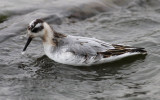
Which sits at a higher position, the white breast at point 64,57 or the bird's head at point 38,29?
the bird's head at point 38,29

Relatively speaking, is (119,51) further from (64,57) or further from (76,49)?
(64,57)

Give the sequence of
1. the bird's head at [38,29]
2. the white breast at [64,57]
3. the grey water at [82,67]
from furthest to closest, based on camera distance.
→ the bird's head at [38,29] < the white breast at [64,57] < the grey water at [82,67]

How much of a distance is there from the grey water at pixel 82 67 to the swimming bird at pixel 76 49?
0.23 m

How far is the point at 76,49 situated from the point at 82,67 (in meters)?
0.54

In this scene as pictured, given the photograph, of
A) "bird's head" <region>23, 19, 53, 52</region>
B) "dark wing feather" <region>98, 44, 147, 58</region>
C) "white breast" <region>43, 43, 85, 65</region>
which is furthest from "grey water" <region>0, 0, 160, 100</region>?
"bird's head" <region>23, 19, 53, 52</region>

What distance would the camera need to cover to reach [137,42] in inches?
451

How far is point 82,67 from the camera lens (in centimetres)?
992

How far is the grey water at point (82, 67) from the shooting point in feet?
27.5

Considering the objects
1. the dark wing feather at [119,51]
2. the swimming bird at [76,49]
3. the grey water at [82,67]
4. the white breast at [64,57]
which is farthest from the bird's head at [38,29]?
the dark wing feather at [119,51]

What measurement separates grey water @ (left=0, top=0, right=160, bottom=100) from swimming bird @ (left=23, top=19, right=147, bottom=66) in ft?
0.76

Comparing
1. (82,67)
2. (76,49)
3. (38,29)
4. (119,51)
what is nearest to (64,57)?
(76,49)

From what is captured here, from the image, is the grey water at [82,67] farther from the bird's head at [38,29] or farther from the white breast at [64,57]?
the bird's head at [38,29]

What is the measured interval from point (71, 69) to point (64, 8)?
16.7ft

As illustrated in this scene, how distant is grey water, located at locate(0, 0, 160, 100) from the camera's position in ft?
27.5
